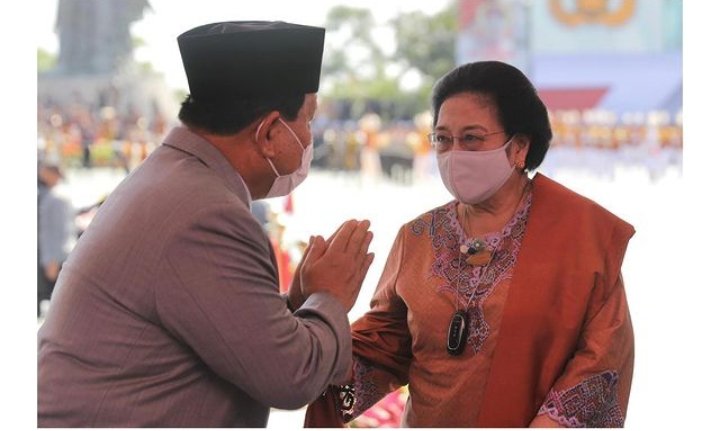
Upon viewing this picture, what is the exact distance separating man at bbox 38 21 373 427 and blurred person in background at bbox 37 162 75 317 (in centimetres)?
479

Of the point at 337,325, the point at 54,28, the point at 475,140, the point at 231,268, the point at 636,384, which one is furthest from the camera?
the point at 54,28

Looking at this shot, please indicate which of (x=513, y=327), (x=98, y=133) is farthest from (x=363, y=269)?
(x=98, y=133)

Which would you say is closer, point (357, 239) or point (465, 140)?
point (357, 239)

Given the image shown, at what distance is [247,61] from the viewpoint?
61.1 inches

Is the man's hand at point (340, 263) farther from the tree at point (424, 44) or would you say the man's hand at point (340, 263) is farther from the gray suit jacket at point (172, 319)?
the tree at point (424, 44)

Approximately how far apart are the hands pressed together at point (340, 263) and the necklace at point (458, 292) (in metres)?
0.34

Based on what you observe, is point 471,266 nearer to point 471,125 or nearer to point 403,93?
point 471,125

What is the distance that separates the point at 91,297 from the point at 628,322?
3.29 feet

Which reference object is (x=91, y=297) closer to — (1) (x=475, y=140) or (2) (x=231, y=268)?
(2) (x=231, y=268)

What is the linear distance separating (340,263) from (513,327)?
1.43 ft

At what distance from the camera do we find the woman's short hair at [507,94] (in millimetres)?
1997

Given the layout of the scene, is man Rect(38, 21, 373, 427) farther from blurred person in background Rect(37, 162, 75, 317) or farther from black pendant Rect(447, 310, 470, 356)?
blurred person in background Rect(37, 162, 75, 317)
